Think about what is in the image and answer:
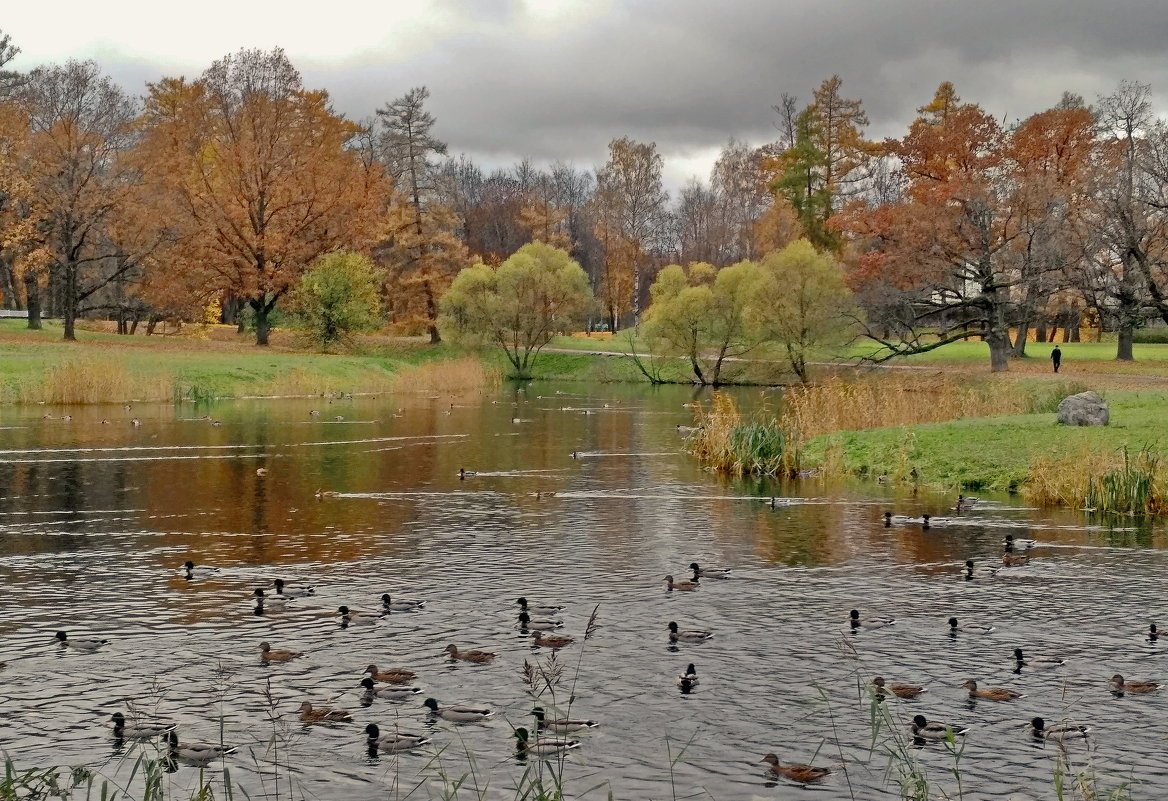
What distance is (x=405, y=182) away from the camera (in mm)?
93625

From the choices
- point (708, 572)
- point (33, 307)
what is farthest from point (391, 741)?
point (33, 307)

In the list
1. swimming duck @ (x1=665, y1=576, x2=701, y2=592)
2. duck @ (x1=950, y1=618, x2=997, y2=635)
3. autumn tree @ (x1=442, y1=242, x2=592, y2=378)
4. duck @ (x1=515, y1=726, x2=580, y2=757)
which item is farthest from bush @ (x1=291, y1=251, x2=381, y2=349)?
duck @ (x1=515, y1=726, x2=580, y2=757)

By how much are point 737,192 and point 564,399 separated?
57250 mm

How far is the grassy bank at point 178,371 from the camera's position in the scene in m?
51.4

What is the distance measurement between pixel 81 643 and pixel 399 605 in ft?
14.6

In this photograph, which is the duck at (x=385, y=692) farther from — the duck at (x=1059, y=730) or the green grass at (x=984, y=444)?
the green grass at (x=984, y=444)

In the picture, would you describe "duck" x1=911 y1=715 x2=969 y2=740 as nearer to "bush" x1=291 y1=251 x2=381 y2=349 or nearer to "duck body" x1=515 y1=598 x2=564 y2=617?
"duck body" x1=515 y1=598 x2=564 y2=617

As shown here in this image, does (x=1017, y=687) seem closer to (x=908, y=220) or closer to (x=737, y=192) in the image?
(x=908, y=220)

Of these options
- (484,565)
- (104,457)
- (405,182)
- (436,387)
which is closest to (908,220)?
(436,387)

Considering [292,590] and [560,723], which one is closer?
[560,723]

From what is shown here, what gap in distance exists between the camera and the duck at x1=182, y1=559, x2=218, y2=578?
62.5 feet

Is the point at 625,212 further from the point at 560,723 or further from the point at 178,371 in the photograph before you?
the point at 560,723

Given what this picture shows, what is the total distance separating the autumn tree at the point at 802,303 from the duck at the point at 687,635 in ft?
182

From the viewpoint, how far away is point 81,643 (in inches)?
586
